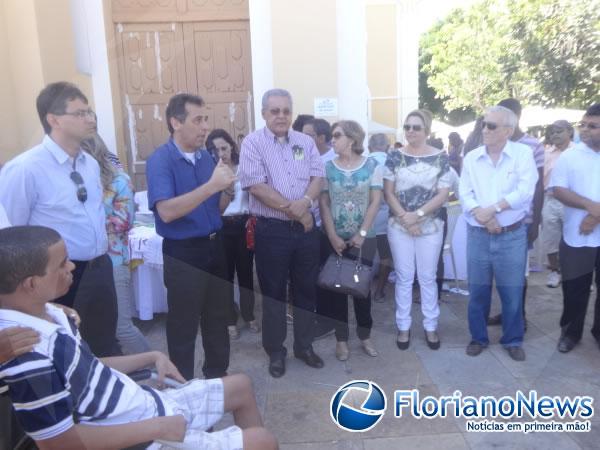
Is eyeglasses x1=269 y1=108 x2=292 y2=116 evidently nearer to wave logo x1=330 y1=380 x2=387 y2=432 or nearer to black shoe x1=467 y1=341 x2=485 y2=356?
wave logo x1=330 y1=380 x2=387 y2=432

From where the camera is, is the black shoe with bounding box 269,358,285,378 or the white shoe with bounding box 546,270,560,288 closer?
the black shoe with bounding box 269,358,285,378

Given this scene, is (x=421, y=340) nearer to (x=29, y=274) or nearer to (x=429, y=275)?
(x=429, y=275)

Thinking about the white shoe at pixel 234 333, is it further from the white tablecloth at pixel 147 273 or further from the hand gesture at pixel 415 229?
the hand gesture at pixel 415 229

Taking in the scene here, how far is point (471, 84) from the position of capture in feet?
82.7

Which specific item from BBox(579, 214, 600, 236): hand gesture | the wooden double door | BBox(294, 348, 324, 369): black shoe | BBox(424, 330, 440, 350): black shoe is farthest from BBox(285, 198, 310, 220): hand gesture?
the wooden double door

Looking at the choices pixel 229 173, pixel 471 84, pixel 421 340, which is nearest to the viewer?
pixel 229 173

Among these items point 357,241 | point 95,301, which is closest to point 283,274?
point 357,241

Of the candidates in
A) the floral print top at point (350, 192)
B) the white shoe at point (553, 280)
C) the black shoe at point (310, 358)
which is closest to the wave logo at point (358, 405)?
the black shoe at point (310, 358)

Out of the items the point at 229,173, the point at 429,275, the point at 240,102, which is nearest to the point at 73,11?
the point at 240,102

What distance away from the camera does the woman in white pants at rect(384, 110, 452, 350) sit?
3926 millimetres

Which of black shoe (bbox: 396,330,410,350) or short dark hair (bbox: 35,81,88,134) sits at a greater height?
short dark hair (bbox: 35,81,88,134)

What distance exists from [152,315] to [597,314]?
12.4 feet

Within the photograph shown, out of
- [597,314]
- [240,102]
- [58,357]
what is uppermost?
[240,102]

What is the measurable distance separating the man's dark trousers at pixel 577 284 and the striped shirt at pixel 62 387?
3.29 m
